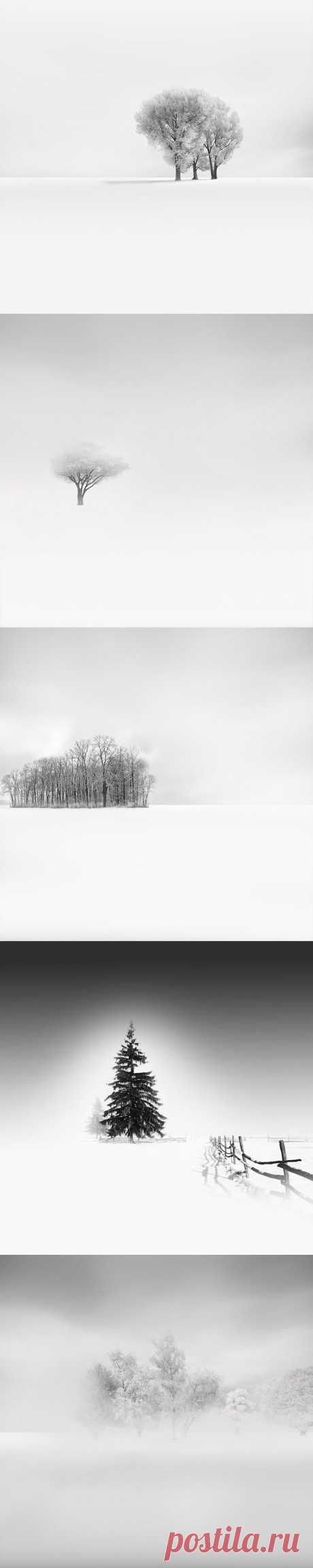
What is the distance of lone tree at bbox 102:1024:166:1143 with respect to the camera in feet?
7.26

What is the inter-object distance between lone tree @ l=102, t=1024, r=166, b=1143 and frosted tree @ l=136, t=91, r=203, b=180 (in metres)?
1.53

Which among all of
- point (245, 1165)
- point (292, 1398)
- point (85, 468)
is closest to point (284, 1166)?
point (245, 1165)

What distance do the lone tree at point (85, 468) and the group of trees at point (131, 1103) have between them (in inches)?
38.7

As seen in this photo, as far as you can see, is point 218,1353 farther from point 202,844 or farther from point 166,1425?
point 202,844

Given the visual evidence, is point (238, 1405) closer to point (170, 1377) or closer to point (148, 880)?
point (170, 1377)

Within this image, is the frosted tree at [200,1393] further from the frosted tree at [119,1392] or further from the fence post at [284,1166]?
the fence post at [284,1166]

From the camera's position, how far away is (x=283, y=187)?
197cm

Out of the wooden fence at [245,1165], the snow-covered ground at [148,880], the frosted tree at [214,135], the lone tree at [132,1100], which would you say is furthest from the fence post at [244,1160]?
the frosted tree at [214,135]

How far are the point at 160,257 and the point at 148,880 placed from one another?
3.27ft

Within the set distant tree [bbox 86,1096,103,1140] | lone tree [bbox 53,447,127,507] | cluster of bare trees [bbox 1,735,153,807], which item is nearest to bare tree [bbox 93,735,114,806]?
cluster of bare trees [bbox 1,735,153,807]

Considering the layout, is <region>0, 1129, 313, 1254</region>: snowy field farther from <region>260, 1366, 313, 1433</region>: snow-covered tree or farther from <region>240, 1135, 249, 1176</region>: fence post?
<region>260, 1366, 313, 1433</region>: snow-covered tree

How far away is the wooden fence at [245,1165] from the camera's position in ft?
6.91

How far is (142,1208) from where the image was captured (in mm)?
1967

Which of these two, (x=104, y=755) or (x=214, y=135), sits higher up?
(x=214, y=135)
